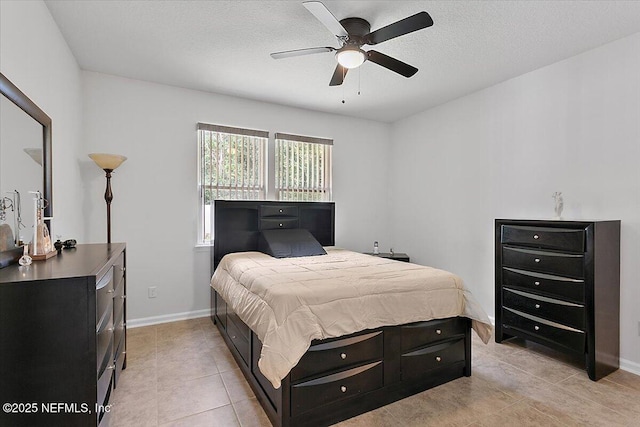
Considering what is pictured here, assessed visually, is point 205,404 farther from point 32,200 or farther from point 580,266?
point 580,266

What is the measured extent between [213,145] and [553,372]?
13.2ft

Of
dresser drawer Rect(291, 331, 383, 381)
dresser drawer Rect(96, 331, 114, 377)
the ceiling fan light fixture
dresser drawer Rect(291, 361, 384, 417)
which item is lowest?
dresser drawer Rect(291, 361, 384, 417)

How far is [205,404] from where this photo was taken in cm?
213

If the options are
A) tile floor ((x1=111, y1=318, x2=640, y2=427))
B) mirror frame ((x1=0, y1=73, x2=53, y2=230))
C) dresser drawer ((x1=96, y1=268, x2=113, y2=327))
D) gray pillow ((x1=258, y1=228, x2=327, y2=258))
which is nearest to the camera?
dresser drawer ((x1=96, y1=268, x2=113, y2=327))

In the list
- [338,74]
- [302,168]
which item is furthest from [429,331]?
[302,168]

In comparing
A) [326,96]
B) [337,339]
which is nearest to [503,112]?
[326,96]

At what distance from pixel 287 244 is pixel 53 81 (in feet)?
7.96

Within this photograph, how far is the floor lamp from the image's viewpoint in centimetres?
299

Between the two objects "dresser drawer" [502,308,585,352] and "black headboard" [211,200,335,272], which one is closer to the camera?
"dresser drawer" [502,308,585,352]

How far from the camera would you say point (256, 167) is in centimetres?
418

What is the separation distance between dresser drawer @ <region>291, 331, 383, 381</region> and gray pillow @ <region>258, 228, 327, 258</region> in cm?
157

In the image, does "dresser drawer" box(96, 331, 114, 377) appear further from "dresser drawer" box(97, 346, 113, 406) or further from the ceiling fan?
the ceiling fan

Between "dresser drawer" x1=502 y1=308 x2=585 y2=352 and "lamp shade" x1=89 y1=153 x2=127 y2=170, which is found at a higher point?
"lamp shade" x1=89 y1=153 x2=127 y2=170

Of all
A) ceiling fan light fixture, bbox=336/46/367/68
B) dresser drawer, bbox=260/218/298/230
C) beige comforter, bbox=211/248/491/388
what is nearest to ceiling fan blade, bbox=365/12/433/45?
ceiling fan light fixture, bbox=336/46/367/68
